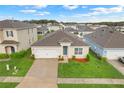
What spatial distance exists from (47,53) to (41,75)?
172 inches

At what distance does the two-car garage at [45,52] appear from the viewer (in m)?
14.1

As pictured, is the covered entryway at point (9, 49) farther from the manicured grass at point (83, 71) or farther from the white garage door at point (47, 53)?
the manicured grass at point (83, 71)

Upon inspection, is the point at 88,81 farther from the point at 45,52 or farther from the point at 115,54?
the point at 115,54

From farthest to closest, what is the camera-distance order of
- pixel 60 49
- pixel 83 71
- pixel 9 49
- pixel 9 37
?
pixel 9 49
pixel 9 37
pixel 60 49
pixel 83 71

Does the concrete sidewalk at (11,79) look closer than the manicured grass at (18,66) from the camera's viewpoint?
Result: Yes

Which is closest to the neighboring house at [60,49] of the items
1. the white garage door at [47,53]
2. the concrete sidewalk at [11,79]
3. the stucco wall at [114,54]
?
the white garage door at [47,53]

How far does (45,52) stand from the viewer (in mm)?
14211

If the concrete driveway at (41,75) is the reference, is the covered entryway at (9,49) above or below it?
above

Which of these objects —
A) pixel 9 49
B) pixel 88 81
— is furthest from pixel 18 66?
pixel 88 81

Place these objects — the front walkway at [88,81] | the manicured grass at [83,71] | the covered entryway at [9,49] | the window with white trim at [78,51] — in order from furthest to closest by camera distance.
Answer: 1. the covered entryway at [9,49]
2. the window with white trim at [78,51]
3. the manicured grass at [83,71]
4. the front walkway at [88,81]

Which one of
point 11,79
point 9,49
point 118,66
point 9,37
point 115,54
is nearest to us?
point 11,79
